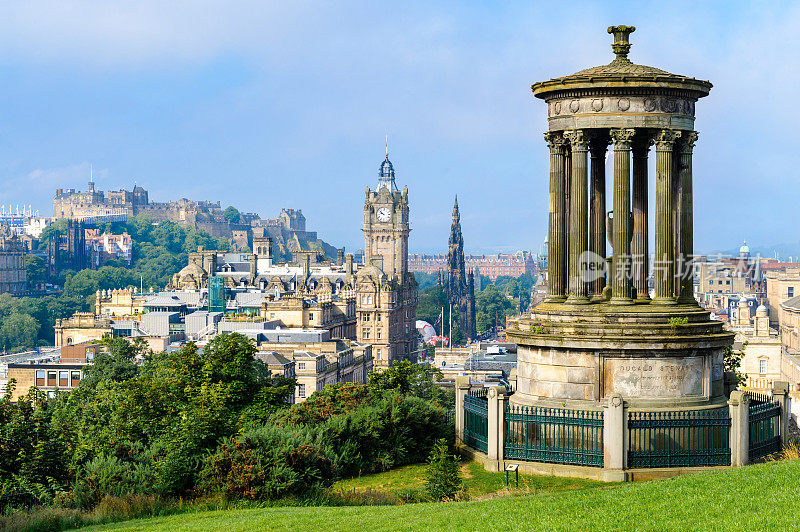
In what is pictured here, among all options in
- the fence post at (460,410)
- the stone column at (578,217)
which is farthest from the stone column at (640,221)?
the fence post at (460,410)

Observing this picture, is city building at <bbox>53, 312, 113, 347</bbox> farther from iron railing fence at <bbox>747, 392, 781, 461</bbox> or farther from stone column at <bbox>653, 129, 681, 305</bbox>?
iron railing fence at <bbox>747, 392, 781, 461</bbox>

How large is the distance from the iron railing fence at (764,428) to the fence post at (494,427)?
21.6 ft

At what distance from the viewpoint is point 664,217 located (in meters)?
35.1

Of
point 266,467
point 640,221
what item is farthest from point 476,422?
point 640,221

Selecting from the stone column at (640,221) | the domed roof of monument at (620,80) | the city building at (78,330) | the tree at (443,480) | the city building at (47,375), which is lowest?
the city building at (47,375)

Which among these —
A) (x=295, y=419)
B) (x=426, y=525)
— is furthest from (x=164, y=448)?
(x=426, y=525)

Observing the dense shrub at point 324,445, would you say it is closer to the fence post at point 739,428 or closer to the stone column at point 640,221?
the stone column at point 640,221

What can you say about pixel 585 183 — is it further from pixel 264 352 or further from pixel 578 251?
pixel 264 352

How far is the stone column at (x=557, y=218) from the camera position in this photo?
35.8 metres

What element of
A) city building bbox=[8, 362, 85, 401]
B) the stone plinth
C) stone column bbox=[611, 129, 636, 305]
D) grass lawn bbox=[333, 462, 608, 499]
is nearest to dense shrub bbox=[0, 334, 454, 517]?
grass lawn bbox=[333, 462, 608, 499]

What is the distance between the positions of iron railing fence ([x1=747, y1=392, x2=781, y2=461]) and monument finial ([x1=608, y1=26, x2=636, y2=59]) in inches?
421

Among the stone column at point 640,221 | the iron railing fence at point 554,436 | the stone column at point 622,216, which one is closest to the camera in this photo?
the iron railing fence at point 554,436

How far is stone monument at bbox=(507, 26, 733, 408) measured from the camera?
3381cm

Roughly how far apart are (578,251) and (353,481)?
29.2ft
